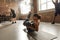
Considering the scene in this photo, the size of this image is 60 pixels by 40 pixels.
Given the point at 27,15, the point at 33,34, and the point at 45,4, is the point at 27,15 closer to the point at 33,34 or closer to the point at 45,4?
the point at 33,34

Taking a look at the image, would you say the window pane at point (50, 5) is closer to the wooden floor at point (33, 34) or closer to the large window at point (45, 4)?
the large window at point (45, 4)

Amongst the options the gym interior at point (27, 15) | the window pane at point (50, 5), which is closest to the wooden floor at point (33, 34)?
the gym interior at point (27, 15)

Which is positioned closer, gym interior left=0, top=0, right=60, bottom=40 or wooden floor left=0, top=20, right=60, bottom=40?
wooden floor left=0, top=20, right=60, bottom=40

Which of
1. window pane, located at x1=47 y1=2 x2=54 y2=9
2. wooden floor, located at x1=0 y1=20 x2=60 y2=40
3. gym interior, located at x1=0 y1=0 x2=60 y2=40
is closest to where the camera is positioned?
wooden floor, located at x1=0 y1=20 x2=60 y2=40

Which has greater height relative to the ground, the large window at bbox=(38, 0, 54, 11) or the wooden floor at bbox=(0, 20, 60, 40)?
the large window at bbox=(38, 0, 54, 11)

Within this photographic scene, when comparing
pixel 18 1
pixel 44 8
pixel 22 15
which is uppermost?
pixel 18 1

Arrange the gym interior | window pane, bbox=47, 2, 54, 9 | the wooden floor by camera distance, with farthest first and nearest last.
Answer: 1. window pane, bbox=47, 2, 54, 9
2. the gym interior
3. the wooden floor

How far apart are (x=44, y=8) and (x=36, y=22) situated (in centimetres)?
306

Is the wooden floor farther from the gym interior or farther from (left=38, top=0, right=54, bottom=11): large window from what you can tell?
(left=38, top=0, right=54, bottom=11): large window

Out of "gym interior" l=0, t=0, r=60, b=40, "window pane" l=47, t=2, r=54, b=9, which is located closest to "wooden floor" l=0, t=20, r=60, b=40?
"gym interior" l=0, t=0, r=60, b=40

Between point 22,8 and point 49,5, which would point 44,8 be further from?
point 22,8

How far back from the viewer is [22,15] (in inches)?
252

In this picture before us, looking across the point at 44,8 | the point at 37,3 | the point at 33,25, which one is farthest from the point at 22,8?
the point at 33,25

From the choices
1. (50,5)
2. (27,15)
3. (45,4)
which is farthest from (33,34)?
(45,4)
